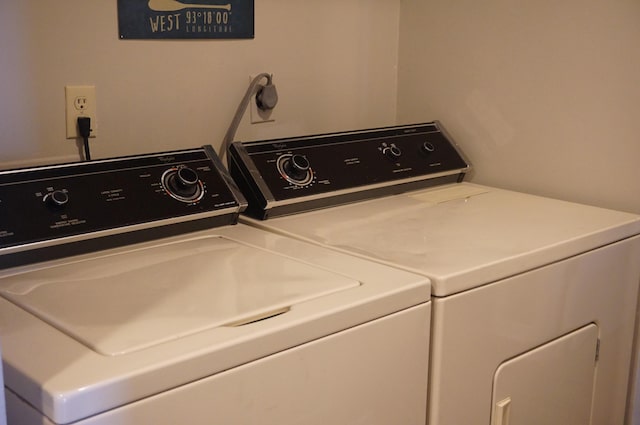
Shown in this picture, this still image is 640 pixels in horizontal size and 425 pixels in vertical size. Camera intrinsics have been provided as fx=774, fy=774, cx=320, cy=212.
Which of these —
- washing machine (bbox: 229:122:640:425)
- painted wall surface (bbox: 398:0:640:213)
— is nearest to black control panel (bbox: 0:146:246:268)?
washing machine (bbox: 229:122:640:425)

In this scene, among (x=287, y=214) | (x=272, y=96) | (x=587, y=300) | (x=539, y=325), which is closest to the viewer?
(x=539, y=325)

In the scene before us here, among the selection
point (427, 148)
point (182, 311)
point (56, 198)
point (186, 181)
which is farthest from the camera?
point (427, 148)

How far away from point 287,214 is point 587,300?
66cm

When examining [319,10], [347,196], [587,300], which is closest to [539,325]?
[587,300]

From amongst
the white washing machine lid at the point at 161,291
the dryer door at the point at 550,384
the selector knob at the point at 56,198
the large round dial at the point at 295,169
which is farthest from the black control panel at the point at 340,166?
the dryer door at the point at 550,384

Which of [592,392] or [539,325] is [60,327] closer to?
[539,325]

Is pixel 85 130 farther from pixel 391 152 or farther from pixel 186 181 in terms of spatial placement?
pixel 391 152

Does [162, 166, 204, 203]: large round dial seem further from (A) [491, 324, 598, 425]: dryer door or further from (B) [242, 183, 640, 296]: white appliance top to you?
(A) [491, 324, 598, 425]: dryer door

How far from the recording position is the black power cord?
1.62 m

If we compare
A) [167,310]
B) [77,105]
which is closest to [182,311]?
[167,310]

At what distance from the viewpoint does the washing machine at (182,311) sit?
0.96 meters

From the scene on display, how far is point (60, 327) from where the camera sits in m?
1.07

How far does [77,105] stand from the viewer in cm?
161

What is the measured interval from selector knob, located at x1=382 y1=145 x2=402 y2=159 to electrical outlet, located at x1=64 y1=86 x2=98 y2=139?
27.5 inches
